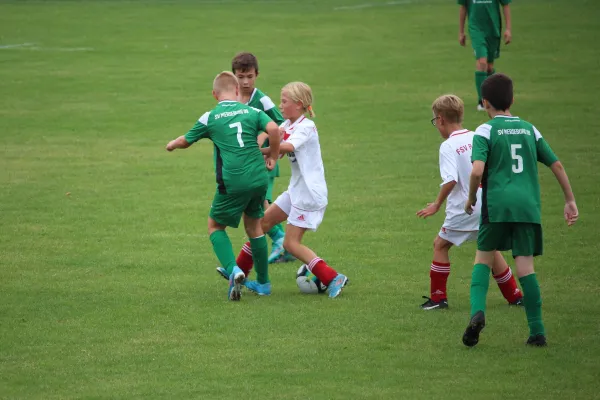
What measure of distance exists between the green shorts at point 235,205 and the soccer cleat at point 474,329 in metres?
2.22

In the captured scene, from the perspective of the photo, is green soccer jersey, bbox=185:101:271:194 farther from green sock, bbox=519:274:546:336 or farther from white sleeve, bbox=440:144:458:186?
green sock, bbox=519:274:546:336

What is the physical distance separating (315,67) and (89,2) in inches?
512

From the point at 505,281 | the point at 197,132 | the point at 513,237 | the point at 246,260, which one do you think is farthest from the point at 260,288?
the point at 513,237

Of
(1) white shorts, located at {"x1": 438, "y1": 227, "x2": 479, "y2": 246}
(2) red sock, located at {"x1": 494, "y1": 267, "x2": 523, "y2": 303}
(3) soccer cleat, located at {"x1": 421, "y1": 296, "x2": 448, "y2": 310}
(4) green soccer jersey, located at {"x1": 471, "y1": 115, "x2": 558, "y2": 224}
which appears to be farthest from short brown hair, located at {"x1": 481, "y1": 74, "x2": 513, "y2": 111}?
(3) soccer cleat, located at {"x1": 421, "y1": 296, "x2": 448, "y2": 310}

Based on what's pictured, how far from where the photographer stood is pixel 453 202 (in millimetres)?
8086

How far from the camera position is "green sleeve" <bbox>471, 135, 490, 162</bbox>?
275 inches

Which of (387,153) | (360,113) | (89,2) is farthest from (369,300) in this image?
(89,2)

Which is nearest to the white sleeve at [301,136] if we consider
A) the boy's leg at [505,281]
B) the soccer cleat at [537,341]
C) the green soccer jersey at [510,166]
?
the boy's leg at [505,281]

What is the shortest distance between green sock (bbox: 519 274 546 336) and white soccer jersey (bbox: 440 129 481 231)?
1.05 meters

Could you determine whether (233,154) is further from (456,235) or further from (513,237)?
(513,237)

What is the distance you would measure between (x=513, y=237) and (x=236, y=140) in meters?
2.39

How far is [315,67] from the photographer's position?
2158cm

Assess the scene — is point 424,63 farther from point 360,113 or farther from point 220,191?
point 220,191

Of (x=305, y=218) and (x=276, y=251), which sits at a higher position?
(x=305, y=218)
